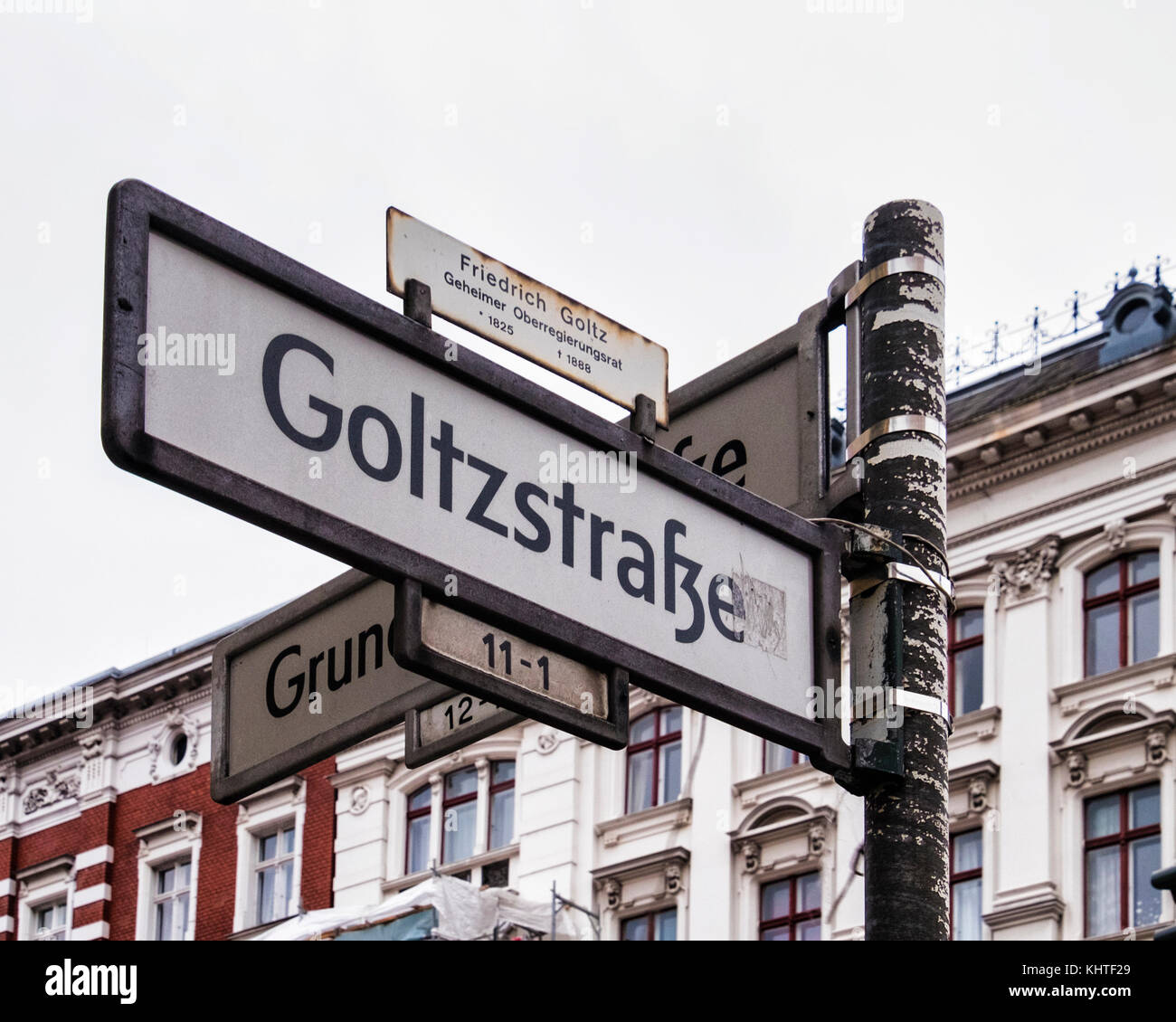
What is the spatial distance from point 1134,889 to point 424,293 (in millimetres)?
20799

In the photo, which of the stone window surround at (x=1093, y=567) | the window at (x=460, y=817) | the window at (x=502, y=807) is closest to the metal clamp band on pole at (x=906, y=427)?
the stone window surround at (x=1093, y=567)

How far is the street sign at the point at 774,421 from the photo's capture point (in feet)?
15.5

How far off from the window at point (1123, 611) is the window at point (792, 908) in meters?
4.16

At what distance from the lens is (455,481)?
399 centimetres

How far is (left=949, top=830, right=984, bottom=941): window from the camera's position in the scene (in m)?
24.7

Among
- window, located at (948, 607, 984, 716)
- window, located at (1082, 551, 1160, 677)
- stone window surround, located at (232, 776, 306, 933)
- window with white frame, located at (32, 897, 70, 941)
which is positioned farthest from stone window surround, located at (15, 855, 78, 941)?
window, located at (1082, 551, 1160, 677)

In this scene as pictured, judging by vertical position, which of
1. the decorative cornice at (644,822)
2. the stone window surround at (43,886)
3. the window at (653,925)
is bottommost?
the window at (653,925)

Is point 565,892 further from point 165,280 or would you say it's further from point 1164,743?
point 165,280

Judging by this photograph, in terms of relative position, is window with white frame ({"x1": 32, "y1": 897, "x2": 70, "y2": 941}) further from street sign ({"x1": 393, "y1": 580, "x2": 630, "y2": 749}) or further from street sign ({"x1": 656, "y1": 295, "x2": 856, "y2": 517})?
street sign ({"x1": 393, "y1": 580, "x2": 630, "y2": 749})

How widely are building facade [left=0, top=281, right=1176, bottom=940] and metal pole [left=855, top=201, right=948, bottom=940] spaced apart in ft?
61.3

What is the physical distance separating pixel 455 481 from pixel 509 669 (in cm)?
35

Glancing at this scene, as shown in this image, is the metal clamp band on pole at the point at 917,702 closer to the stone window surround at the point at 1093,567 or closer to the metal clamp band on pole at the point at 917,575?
the metal clamp band on pole at the point at 917,575

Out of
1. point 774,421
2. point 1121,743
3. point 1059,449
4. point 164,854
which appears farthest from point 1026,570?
point 774,421

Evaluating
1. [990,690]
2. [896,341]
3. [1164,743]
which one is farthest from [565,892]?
[896,341]
